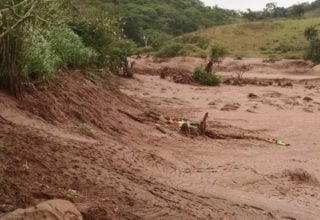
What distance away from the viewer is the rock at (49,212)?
4406 mm

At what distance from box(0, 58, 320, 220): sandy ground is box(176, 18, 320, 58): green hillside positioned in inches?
1621

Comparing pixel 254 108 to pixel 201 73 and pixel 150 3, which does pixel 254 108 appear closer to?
pixel 201 73

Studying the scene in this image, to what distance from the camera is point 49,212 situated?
4.54 metres

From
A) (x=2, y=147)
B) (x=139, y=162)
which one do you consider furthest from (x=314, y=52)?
(x=2, y=147)

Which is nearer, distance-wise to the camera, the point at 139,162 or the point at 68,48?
the point at 139,162

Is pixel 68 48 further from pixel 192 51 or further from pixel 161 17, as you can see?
pixel 161 17

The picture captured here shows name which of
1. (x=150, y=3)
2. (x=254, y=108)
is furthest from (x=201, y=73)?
(x=150, y=3)

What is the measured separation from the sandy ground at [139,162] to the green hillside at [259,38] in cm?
4118

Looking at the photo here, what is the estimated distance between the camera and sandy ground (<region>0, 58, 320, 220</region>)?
5.64m

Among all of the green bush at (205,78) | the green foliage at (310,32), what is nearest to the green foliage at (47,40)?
the green bush at (205,78)

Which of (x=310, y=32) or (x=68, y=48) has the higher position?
(x=68, y=48)

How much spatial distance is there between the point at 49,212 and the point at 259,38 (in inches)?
2273

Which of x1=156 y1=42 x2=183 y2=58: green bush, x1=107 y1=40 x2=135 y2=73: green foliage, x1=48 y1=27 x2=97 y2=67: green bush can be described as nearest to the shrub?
x1=156 y1=42 x2=183 y2=58: green bush

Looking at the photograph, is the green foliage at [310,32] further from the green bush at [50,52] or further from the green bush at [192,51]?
the green bush at [50,52]
